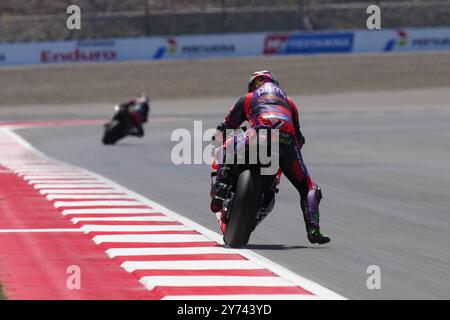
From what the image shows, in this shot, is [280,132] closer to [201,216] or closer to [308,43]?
[201,216]

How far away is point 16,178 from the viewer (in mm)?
19406

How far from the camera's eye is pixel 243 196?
10469 millimetres

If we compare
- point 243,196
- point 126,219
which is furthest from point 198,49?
point 243,196

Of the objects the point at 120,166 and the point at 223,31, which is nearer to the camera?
the point at 120,166

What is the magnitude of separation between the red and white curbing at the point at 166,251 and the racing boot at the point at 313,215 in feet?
2.45

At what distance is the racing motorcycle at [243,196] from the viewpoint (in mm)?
10492

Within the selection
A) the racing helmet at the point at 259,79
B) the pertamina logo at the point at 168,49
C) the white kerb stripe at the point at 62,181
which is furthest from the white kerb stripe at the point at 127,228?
the pertamina logo at the point at 168,49

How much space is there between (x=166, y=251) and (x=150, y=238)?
967mm

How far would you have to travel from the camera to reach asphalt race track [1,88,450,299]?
975cm

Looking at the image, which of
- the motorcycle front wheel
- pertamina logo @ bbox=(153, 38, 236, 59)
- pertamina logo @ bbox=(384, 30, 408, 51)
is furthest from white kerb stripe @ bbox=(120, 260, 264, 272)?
pertamina logo @ bbox=(384, 30, 408, 51)

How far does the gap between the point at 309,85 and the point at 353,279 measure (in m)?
41.3
